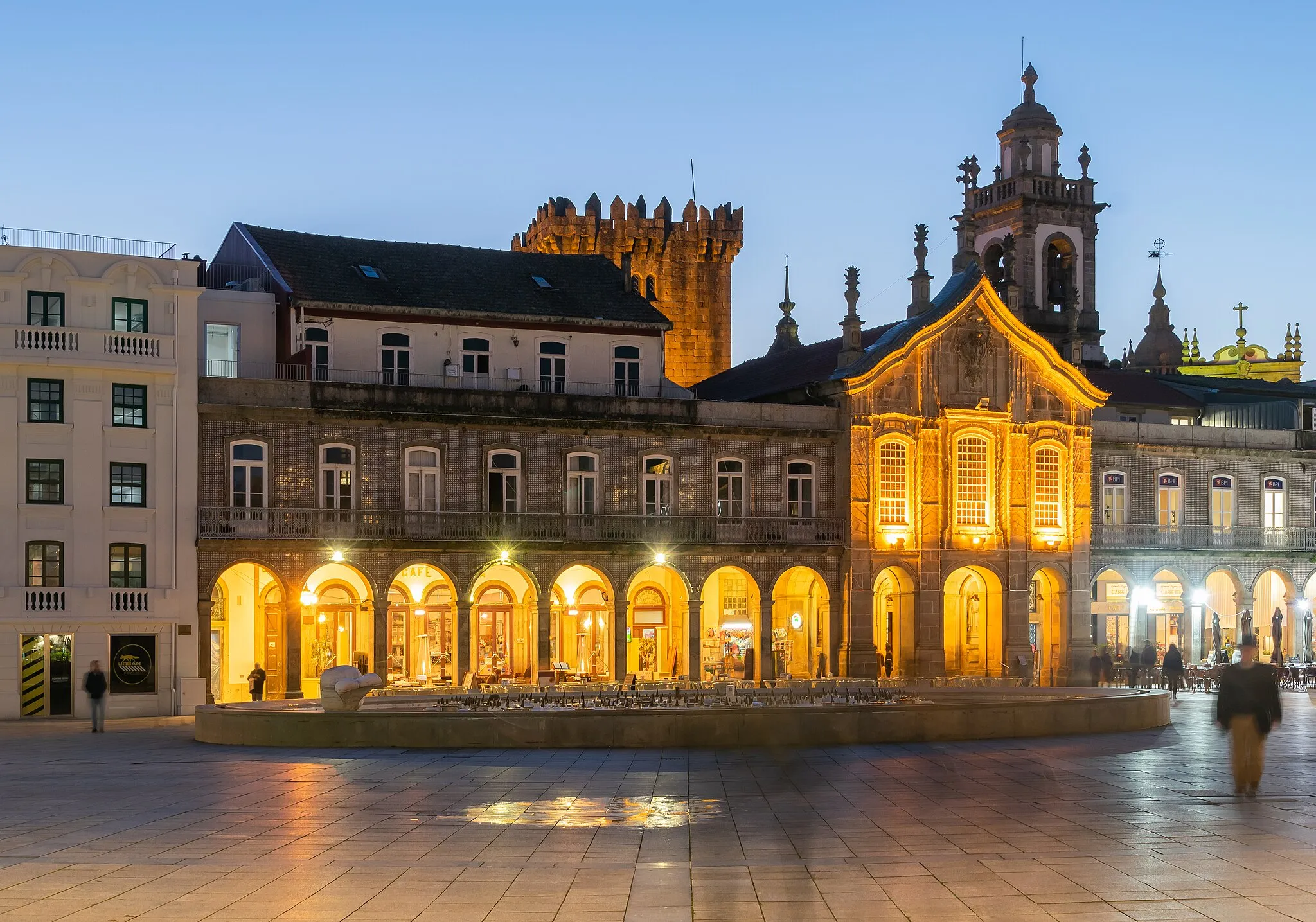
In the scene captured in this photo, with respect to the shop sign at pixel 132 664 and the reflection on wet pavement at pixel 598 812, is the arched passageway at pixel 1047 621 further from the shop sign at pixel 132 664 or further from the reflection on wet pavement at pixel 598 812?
the reflection on wet pavement at pixel 598 812

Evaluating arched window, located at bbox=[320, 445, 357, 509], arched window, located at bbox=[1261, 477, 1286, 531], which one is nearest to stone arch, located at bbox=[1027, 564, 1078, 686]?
arched window, located at bbox=[1261, 477, 1286, 531]

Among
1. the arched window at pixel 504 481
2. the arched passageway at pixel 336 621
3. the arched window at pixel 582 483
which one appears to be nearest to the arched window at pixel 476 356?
the arched window at pixel 504 481

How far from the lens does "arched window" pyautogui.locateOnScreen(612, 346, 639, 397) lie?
195 feet

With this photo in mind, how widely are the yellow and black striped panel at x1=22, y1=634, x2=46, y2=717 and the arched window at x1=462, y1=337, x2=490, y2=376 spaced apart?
16755 millimetres

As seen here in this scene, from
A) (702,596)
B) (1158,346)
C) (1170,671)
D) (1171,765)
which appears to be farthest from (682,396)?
(1158,346)

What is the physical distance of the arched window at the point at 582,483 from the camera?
187 ft

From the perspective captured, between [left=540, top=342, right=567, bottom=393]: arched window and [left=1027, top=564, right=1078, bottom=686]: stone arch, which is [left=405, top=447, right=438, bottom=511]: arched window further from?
[left=1027, top=564, right=1078, bottom=686]: stone arch

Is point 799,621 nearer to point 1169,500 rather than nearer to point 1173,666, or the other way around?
point 1169,500

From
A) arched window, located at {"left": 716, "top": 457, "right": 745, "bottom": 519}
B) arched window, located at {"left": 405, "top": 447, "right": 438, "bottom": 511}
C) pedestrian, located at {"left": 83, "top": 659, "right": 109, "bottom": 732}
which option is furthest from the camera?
arched window, located at {"left": 716, "top": 457, "right": 745, "bottom": 519}

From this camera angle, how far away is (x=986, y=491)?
62.2 meters

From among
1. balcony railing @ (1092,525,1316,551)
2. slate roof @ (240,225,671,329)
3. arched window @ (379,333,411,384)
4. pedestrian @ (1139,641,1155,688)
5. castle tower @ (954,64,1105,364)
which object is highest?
castle tower @ (954,64,1105,364)

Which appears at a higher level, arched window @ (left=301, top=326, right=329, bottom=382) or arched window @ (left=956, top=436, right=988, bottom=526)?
arched window @ (left=301, top=326, right=329, bottom=382)

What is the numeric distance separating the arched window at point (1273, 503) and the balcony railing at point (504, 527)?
66.2ft

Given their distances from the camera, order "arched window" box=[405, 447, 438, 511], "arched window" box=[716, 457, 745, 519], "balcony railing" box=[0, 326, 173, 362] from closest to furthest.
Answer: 1. "balcony railing" box=[0, 326, 173, 362]
2. "arched window" box=[405, 447, 438, 511]
3. "arched window" box=[716, 457, 745, 519]
